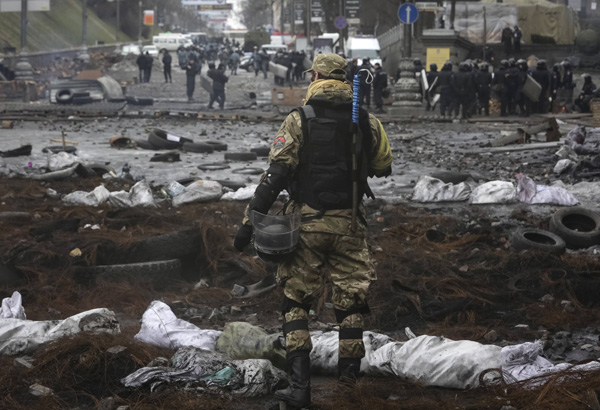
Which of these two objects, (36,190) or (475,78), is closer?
(36,190)

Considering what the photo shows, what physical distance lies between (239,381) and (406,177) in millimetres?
9539

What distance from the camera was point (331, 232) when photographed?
4.94 meters

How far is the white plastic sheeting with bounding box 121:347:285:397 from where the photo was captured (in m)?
4.81

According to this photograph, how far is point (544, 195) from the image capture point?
11.2 m

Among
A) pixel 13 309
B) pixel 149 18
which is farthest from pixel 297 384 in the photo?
pixel 149 18

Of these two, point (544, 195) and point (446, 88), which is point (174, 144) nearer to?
point (544, 195)

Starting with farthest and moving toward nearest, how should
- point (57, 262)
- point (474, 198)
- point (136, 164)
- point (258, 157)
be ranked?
1. point (258, 157)
2. point (136, 164)
3. point (474, 198)
4. point (57, 262)

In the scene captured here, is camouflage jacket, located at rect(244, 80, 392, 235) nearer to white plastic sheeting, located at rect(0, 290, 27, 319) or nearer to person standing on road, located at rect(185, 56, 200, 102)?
white plastic sheeting, located at rect(0, 290, 27, 319)

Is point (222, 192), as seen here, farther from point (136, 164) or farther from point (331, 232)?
point (331, 232)

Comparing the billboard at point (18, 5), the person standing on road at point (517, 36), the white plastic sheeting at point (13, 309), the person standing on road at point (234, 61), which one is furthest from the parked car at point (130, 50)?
the white plastic sheeting at point (13, 309)

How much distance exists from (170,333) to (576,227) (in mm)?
5453

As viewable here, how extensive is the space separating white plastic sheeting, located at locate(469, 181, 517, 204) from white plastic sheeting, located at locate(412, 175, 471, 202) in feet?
0.65

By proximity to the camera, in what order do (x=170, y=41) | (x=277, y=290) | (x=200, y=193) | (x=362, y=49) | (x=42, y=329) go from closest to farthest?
(x=42, y=329) < (x=277, y=290) < (x=200, y=193) < (x=362, y=49) < (x=170, y=41)

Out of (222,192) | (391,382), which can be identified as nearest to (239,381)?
(391,382)
